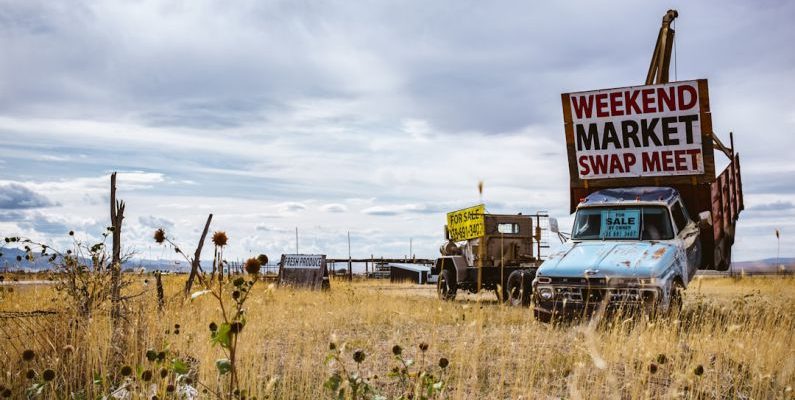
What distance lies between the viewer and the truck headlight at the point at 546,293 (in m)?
9.69

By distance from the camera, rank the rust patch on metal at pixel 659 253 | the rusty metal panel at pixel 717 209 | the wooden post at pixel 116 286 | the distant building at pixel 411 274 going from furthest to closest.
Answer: the distant building at pixel 411 274 < the rusty metal panel at pixel 717 209 < the rust patch on metal at pixel 659 253 < the wooden post at pixel 116 286

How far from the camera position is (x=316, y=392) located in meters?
5.88

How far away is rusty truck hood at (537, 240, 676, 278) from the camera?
9148mm

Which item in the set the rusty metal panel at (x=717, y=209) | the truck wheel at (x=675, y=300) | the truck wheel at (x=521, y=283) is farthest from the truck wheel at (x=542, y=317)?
the truck wheel at (x=521, y=283)

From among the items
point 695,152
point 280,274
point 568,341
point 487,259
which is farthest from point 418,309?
point 280,274

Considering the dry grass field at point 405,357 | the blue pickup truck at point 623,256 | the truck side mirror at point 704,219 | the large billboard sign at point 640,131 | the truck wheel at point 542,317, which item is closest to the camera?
the dry grass field at point 405,357

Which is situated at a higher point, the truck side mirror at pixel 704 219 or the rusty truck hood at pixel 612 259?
the truck side mirror at pixel 704 219

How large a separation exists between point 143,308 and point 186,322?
5.81ft

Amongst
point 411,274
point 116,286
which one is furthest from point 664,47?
point 411,274

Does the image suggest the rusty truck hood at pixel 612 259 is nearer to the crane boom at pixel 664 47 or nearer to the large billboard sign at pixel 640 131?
the large billboard sign at pixel 640 131

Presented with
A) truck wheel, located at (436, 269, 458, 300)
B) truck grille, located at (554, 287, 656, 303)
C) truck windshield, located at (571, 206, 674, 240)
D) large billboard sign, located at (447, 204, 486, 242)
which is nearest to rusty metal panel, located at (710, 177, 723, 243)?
truck windshield, located at (571, 206, 674, 240)

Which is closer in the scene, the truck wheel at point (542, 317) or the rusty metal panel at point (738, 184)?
the truck wheel at point (542, 317)

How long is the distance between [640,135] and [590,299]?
4.17 meters

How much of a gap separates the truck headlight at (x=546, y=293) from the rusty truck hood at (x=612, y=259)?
0.23 meters
